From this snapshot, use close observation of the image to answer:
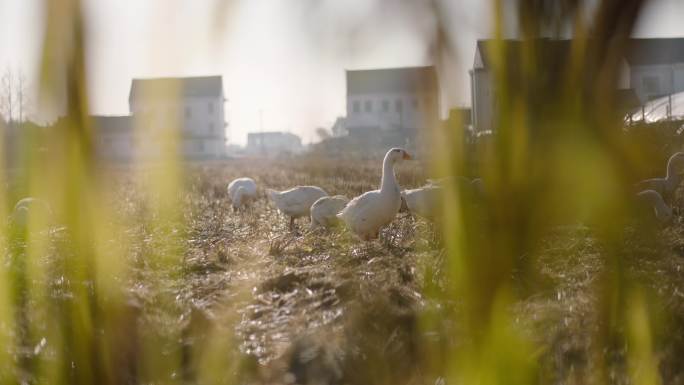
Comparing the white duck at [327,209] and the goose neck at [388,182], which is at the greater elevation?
the goose neck at [388,182]

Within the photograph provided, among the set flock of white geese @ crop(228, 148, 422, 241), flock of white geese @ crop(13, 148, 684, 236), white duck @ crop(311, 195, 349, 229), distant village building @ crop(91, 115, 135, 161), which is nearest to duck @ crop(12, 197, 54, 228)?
flock of white geese @ crop(13, 148, 684, 236)

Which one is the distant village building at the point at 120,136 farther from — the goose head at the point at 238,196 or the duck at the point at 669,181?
the duck at the point at 669,181

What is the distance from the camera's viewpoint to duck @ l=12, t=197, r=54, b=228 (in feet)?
30.6

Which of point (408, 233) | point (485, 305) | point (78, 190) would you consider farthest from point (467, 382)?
point (408, 233)

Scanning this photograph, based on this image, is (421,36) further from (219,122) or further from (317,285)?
(219,122)

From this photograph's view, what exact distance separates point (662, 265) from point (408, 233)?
3130 millimetres

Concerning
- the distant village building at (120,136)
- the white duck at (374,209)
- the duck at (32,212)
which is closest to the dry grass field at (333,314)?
the white duck at (374,209)

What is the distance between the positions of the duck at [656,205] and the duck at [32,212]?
7.46 meters

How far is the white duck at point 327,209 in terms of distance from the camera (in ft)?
26.2

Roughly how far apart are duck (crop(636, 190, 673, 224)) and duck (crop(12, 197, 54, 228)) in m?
7.46

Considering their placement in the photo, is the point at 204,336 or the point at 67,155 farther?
the point at 204,336

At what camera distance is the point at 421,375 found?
326cm

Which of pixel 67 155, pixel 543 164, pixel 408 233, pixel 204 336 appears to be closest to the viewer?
pixel 543 164

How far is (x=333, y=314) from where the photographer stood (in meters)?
4.07
